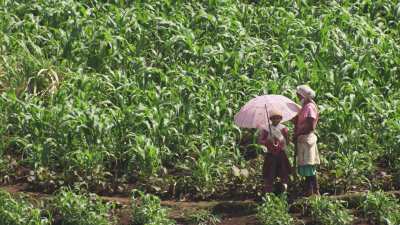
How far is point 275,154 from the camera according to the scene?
→ 11688mm

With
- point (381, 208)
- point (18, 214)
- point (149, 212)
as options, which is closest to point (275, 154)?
point (381, 208)

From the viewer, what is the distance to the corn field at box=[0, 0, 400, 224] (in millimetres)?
12242

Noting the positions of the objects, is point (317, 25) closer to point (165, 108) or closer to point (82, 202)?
point (165, 108)

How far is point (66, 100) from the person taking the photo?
1309cm

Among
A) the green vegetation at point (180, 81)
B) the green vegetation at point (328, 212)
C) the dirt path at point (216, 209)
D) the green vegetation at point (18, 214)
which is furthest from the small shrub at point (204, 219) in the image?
the green vegetation at point (18, 214)

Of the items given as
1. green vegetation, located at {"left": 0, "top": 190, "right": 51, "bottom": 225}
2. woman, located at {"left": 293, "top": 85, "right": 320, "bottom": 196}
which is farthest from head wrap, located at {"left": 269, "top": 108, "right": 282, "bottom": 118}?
green vegetation, located at {"left": 0, "top": 190, "right": 51, "bottom": 225}

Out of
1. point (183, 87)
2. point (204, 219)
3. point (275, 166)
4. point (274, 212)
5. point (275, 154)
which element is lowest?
point (204, 219)

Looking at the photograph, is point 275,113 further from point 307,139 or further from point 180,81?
point 180,81

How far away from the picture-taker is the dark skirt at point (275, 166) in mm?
11695

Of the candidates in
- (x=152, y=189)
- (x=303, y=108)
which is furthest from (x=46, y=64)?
(x=303, y=108)

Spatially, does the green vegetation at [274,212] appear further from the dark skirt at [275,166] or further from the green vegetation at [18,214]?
the green vegetation at [18,214]

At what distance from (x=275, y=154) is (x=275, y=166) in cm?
12

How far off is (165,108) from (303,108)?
1904 millimetres

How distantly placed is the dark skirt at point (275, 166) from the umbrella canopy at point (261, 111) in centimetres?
33
